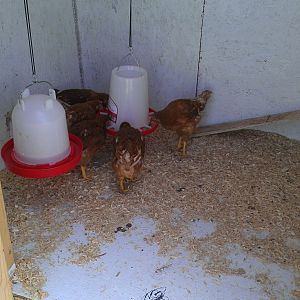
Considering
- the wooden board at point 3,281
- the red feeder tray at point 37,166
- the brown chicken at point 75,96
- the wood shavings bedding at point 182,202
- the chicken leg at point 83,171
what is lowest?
the wood shavings bedding at point 182,202

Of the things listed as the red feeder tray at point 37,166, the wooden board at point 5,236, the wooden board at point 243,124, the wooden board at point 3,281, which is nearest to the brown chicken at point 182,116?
the wooden board at point 243,124

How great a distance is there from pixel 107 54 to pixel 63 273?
1.48 m

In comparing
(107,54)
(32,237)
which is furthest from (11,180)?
(107,54)

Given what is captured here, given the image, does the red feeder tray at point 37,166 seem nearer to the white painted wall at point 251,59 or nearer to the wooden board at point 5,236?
the wooden board at point 5,236

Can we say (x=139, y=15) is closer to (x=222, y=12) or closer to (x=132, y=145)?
(x=222, y=12)

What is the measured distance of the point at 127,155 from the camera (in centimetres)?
197

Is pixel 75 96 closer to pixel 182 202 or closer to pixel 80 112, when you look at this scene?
pixel 80 112

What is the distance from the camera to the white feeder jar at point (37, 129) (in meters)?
1.71

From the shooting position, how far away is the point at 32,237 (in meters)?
1.83

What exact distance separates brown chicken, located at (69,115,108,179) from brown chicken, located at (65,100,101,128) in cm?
4

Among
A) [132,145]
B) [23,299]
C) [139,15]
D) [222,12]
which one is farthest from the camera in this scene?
[139,15]

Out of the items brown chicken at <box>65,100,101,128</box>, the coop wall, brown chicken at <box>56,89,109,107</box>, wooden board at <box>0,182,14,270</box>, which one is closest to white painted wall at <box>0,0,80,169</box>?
the coop wall

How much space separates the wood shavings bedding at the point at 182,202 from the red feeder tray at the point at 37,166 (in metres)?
0.31

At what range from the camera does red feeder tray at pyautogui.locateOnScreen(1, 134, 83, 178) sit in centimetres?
164
